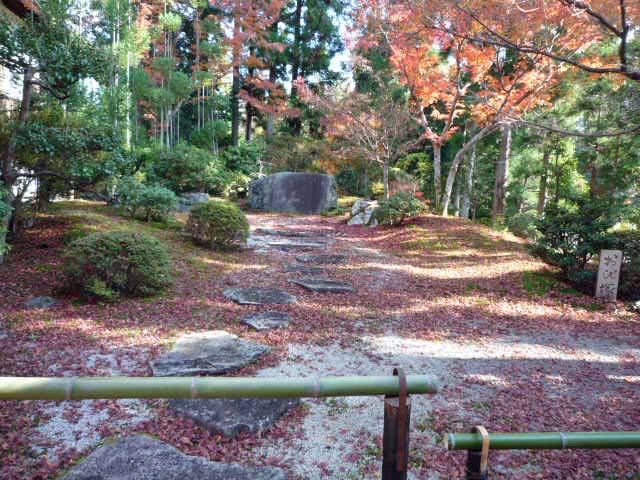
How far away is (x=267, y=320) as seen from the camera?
4.46 meters

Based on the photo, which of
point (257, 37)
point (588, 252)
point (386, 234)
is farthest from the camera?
point (257, 37)

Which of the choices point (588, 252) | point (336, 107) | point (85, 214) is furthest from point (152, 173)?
point (588, 252)

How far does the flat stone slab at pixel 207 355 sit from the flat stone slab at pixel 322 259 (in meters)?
3.83

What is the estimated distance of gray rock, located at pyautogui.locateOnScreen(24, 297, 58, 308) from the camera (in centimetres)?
428

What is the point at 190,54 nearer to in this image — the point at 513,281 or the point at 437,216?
the point at 437,216

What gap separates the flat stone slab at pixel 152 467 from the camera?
6.61 ft

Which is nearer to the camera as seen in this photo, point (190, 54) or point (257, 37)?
point (257, 37)

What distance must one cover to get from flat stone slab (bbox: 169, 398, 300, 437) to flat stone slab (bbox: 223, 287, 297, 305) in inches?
89.1

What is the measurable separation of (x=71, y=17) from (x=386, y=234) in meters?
8.24

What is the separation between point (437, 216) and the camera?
1170 centimetres

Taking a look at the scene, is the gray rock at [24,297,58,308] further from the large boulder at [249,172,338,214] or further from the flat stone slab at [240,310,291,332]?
the large boulder at [249,172,338,214]

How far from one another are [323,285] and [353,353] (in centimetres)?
217

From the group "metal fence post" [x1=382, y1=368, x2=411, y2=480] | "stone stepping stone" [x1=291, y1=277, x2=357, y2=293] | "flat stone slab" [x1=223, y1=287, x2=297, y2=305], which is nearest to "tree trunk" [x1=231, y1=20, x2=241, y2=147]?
"stone stepping stone" [x1=291, y1=277, x2=357, y2=293]

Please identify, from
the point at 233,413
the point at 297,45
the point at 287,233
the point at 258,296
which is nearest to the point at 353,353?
the point at 233,413
